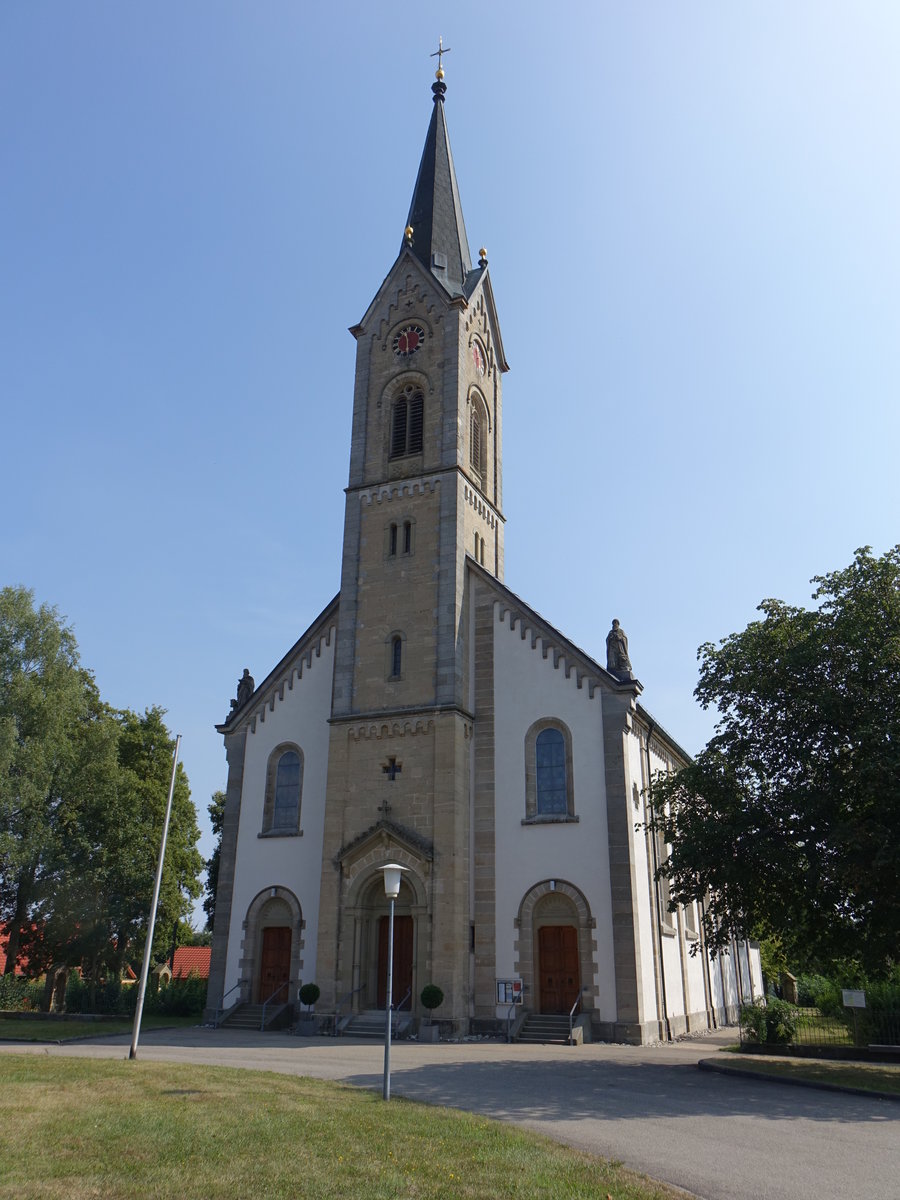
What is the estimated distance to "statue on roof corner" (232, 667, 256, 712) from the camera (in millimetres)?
34625

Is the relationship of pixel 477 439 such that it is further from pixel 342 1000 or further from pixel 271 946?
pixel 342 1000

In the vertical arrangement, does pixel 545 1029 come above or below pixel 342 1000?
below

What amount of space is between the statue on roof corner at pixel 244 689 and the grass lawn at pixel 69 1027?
428 inches

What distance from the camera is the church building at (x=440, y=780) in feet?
89.1

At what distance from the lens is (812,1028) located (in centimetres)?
2350

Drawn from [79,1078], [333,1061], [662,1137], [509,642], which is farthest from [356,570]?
[662,1137]

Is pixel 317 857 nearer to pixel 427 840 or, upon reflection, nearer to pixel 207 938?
pixel 427 840

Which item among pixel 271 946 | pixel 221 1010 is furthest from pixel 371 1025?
pixel 221 1010

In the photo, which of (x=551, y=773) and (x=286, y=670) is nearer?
(x=551, y=773)

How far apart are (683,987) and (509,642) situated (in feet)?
42.5

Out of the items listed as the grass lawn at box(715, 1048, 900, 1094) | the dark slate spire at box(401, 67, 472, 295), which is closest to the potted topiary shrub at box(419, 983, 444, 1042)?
the grass lawn at box(715, 1048, 900, 1094)

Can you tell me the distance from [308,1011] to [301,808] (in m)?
6.51

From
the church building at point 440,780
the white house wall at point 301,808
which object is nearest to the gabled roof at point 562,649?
the church building at point 440,780

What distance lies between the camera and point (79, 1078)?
15453 mm
